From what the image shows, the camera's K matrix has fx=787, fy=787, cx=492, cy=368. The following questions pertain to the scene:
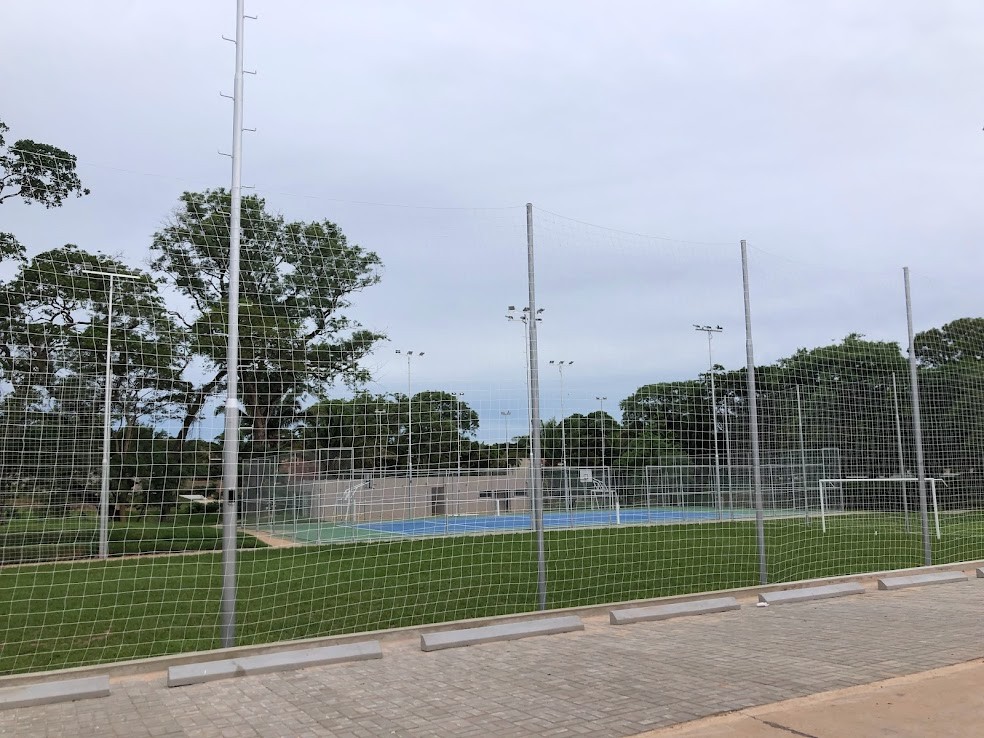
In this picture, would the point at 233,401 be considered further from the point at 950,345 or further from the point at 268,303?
the point at 950,345

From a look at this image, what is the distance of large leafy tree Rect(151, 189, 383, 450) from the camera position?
688 centimetres

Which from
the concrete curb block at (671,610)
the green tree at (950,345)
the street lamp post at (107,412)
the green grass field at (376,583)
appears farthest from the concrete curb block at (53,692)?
the green tree at (950,345)

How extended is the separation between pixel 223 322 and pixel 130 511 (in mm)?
2237

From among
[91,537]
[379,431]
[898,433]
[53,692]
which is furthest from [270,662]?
[898,433]

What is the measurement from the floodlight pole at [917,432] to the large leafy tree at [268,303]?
7.66 metres

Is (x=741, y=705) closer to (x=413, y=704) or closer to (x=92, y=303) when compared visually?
(x=413, y=704)

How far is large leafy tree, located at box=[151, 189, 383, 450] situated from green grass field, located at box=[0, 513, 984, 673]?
173 centimetres

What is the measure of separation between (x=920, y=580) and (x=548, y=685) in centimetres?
652

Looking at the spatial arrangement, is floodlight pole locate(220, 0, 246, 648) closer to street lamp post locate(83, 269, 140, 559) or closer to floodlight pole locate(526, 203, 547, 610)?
street lamp post locate(83, 269, 140, 559)

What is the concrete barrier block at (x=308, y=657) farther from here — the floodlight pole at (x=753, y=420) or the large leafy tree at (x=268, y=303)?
the floodlight pole at (x=753, y=420)

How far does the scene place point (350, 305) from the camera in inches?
289

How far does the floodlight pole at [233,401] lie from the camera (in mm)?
6133

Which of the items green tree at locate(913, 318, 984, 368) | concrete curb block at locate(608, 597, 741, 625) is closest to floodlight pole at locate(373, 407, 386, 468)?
concrete curb block at locate(608, 597, 741, 625)

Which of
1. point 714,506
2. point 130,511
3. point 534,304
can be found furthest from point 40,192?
point 714,506
